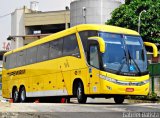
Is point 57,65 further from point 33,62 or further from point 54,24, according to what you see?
point 54,24

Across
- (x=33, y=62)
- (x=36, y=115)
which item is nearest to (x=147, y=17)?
(x=33, y=62)

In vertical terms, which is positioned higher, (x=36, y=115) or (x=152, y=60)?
(x=152, y=60)

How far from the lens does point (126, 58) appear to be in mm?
19969

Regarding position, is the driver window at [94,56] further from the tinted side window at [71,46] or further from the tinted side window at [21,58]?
the tinted side window at [21,58]

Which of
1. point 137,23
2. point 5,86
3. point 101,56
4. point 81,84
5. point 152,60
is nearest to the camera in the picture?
point 101,56

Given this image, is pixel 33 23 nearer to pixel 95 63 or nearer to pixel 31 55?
pixel 31 55

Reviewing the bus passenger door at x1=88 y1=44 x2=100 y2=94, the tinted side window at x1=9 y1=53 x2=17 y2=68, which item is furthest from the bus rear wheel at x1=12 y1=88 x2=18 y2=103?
the bus passenger door at x1=88 y1=44 x2=100 y2=94

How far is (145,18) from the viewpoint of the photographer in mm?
54625

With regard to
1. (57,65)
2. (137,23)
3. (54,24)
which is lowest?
(57,65)

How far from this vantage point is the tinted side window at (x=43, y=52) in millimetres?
24836

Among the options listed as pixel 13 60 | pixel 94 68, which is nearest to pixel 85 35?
pixel 94 68

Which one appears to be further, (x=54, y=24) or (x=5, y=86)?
(x=54, y=24)

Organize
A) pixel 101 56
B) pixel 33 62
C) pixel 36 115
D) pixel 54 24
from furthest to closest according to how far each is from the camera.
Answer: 1. pixel 54 24
2. pixel 33 62
3. pixel 101 56
4. pixel 36 115

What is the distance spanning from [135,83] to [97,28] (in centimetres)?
295
